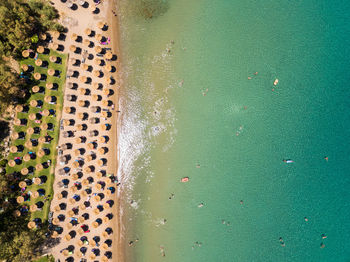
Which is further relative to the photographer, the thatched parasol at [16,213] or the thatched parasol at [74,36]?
the thatched parasol at [74,36]

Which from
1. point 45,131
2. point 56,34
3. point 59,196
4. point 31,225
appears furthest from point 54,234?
point 56,34

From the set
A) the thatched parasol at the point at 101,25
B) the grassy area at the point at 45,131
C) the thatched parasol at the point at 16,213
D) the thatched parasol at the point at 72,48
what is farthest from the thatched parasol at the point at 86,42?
the thatched parasol at the point at 16,213

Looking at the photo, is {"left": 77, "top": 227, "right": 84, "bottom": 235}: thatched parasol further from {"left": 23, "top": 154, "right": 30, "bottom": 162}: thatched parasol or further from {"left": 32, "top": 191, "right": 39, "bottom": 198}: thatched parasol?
{"left": 23, "top": 154, "right": 30, "bottom": 162}: thatched parasol

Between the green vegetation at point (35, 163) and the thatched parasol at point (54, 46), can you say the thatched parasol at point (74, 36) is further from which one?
the green vegetation at point (35, 163)

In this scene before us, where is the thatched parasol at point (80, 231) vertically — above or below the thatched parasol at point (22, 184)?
below

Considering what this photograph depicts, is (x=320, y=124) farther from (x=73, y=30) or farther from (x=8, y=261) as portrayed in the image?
(x=8, y=261)

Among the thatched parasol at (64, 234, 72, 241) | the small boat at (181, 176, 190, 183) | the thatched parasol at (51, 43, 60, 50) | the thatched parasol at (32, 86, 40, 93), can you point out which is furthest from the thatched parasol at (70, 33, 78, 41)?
the thatched parasol at (64, 234, 72, 241)

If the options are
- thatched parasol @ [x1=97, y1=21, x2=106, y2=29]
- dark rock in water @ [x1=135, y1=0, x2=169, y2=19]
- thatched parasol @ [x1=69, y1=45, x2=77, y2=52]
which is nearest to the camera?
thatched parasol @ [x1=69, y1=45, x2=77, y2=52]
